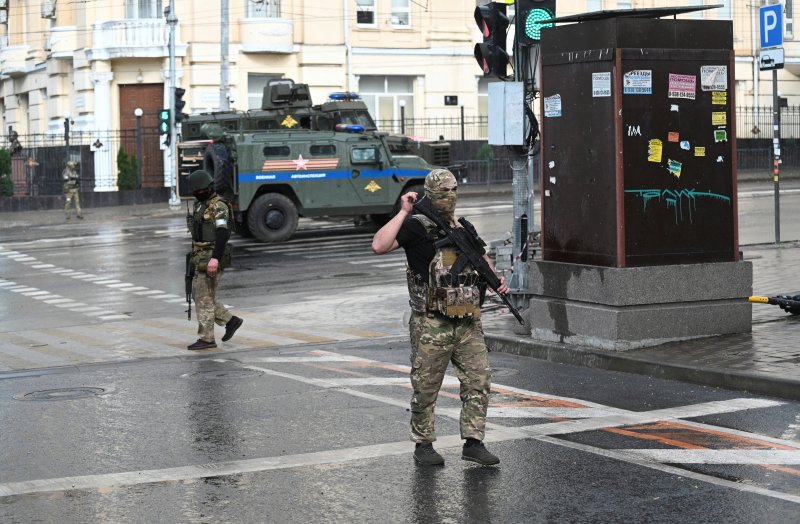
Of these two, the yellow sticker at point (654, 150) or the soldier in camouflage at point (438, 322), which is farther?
the yellow sticker at point (654, 150)

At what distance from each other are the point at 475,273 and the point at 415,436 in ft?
3.32

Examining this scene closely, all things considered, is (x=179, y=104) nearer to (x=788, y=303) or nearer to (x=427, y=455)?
(x=788, y=303)

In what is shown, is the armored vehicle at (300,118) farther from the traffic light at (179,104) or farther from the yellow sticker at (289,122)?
the traffic light at (179,104)

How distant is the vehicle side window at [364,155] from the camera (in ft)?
85.6

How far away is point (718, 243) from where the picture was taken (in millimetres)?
11703

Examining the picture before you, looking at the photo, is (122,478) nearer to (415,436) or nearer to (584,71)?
(415,436)

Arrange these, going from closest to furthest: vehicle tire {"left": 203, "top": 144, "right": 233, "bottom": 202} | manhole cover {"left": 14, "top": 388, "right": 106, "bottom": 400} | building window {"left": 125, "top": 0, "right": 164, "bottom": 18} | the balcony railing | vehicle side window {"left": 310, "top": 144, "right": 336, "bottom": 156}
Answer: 1. manhole cover {"left": 14, "top": 388, "right": 106, "bottom": 400}
2. vehicle tire {"left": 203, "top": 144, "right": 233, "bottom": 202}
3. vehicle side window {"left": 310, "top": 144, "right": 336, "bottom": 156}
4. the balcony railing
5. building window {"left": 125, "top": 0, "right": 164, "bottom": 18}

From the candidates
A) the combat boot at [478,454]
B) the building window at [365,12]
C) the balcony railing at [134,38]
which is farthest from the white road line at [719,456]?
the building window at [365,12]

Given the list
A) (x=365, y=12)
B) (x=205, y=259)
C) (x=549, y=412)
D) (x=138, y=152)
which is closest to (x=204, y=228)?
(x=205, y=259)

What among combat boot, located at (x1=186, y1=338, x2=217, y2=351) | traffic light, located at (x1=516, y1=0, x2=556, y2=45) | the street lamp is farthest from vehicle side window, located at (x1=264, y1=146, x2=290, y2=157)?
the street lamp

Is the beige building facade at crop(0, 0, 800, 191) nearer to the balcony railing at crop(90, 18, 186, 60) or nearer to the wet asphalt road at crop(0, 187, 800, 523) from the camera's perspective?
the balcony railing at crop(90, 18, 186, 60)

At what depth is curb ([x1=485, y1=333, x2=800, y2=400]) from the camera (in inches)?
380

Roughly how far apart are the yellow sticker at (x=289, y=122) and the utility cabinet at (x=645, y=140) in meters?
18.3

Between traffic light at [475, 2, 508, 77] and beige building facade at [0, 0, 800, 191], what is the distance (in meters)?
25.2
